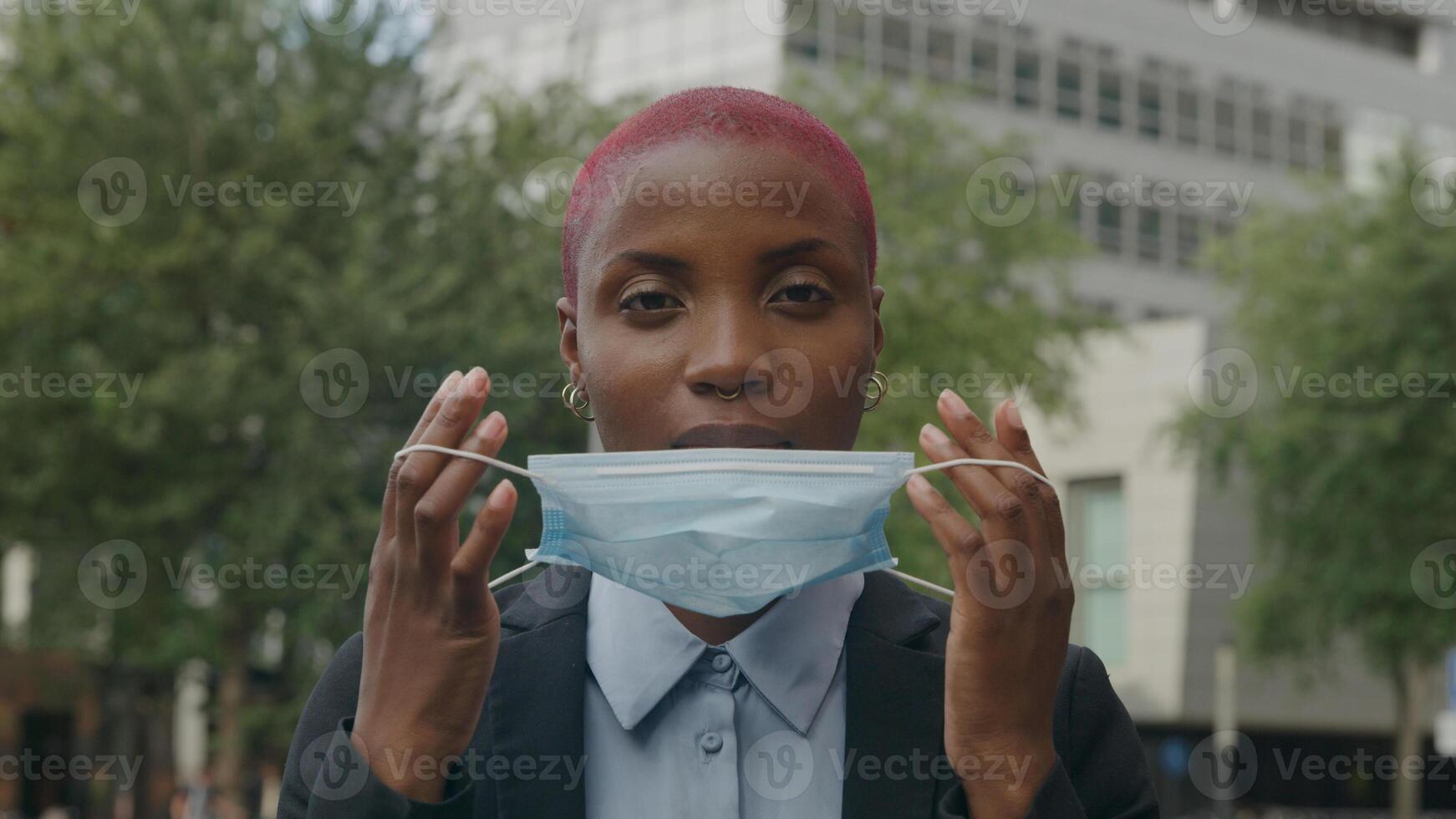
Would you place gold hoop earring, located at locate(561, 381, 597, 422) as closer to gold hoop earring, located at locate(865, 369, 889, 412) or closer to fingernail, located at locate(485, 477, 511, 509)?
gold hoop earring, located at locate(865, 369, 889, 412)

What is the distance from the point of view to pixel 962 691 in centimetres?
231

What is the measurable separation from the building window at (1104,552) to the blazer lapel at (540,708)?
41.8 m

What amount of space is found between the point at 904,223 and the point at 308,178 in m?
8.39

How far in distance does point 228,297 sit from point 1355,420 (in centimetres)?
1745

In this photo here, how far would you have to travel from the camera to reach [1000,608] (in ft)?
7.42

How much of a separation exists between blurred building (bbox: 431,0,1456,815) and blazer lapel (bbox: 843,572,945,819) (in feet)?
107

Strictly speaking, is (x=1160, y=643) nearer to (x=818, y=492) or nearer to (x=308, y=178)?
(x=308, y=178)

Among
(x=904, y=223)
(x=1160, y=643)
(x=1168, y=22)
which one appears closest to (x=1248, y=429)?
(x=904, y=223)

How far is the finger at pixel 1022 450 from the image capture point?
224cm

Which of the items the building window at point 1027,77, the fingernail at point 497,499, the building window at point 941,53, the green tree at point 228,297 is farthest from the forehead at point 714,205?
the building window at point 1027,77

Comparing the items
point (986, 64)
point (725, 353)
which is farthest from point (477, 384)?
point (986, 64)

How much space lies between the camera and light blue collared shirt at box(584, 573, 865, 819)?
8.41ft

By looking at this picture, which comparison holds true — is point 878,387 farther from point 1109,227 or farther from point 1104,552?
point 1109,227

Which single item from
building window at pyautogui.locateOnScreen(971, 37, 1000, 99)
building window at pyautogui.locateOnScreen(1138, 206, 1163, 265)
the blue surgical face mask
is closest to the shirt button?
the blue surgical face mask
